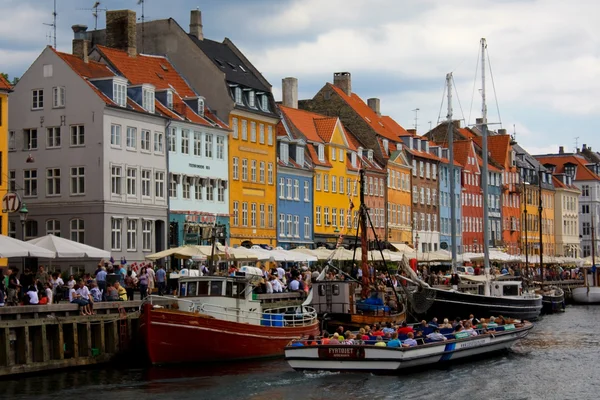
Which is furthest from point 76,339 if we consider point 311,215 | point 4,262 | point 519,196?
point 519,196

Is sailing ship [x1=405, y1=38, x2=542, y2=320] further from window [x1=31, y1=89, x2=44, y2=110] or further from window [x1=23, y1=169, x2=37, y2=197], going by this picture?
window [x1=31, y1=89, x2=44, y2=110]

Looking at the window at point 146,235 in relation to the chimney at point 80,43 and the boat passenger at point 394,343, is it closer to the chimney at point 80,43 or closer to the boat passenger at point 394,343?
the chimney at point 80,43

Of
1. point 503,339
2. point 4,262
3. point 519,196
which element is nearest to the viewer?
point 503,339

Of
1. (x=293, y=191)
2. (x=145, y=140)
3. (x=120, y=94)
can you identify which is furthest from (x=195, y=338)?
(x=293, y=191)

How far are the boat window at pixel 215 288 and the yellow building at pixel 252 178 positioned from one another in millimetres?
31312

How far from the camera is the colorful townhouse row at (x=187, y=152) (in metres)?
63.0

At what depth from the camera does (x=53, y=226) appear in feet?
208

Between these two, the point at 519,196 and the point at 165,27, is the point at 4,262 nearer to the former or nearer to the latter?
the point at 165,27

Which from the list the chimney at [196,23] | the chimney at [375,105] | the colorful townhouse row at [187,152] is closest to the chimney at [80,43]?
the colorful townhouse row at [187,152]

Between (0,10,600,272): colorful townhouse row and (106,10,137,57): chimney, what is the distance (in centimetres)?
9

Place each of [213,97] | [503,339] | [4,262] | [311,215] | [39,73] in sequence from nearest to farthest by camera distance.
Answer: [503,339] → [4,262] → [39,73] → [213,97] → [311,215]

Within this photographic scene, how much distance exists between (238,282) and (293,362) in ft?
17.3

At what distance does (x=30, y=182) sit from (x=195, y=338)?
2664 centimetres

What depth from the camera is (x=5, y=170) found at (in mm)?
55625
